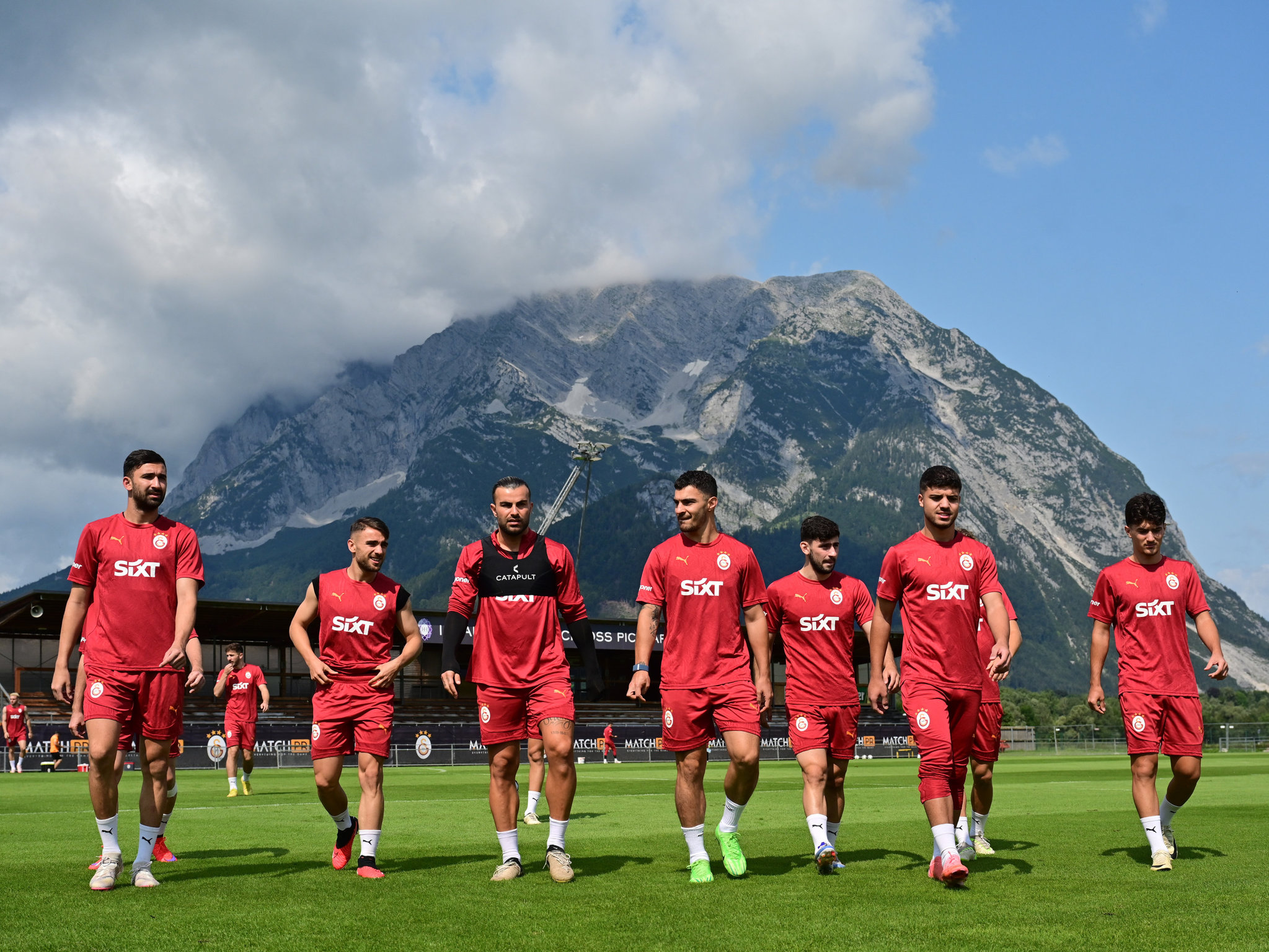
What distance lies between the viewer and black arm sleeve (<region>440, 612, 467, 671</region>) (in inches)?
322

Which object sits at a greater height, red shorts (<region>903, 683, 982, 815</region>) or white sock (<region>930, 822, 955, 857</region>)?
red shorts (<region>903, 683, 982, 815</region>)

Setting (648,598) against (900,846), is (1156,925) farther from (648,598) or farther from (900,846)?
(900,846)

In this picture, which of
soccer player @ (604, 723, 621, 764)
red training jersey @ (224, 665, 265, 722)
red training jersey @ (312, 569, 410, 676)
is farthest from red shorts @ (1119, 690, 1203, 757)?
soccer player @ (604, 723, 621, 764)

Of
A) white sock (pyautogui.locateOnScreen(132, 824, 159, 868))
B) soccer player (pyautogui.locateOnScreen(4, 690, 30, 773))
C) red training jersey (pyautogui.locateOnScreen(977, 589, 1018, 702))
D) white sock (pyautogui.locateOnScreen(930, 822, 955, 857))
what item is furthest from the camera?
soccer player (pyautogui.locateOnScreen(4, 690, 30, 773))

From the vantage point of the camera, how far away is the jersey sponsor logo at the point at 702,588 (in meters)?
8.23

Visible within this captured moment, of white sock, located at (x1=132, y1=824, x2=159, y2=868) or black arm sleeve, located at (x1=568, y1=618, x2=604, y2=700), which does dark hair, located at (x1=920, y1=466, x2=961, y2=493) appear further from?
white sock, located at (x1=132, y1=824, x2=159, y2=868)

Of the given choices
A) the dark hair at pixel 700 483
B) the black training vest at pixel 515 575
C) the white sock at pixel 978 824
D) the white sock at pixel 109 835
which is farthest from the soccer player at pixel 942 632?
the white sock at pixel 109 835

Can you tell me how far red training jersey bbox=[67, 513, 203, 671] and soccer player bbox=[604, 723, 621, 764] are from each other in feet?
115

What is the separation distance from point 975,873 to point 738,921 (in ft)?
9.31

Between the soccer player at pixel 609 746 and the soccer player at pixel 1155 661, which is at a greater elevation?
the soccer player at pixel 1155 661

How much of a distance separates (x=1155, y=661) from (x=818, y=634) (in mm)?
2653

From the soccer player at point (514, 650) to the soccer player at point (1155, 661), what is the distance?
4.12m

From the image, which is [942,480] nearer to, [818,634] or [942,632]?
[942,632]

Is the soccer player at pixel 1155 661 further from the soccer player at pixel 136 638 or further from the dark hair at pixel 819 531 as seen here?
the soccer player at pixel 136 638
